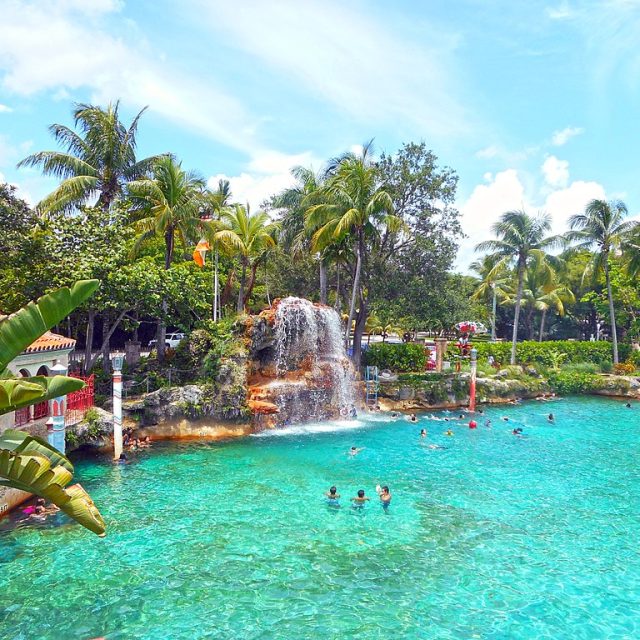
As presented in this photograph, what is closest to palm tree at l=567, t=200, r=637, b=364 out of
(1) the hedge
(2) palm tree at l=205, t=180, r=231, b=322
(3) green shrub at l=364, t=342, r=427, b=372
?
(1) the hedge

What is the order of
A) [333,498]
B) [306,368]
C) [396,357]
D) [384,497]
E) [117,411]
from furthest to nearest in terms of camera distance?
1. [396,357]
2. [306,368]
3. [117,411]
4. [333,498]
5. [384,497]

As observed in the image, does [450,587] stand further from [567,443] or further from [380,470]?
[567,443]

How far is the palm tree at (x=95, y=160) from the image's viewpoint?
84.4ft

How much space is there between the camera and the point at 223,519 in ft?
46.1

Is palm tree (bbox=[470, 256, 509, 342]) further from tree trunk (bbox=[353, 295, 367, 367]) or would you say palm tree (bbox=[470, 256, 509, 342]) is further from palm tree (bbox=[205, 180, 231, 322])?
palm tree (bbox=[205, 180, 231, 322])

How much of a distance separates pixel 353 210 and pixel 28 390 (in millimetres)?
24651

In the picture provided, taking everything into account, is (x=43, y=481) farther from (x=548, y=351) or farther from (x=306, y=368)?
(x=548, y=351)

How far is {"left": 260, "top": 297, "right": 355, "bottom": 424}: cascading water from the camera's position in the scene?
2527cm

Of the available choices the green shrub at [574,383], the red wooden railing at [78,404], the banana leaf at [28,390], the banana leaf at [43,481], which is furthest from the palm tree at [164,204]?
the green shrub at [574,383]

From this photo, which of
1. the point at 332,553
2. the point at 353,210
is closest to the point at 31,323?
the point at 332,553

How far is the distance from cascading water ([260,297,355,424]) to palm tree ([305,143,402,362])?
3.52m

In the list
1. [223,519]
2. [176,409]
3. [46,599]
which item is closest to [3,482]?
[46,599]

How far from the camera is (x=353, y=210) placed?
94.8 ft

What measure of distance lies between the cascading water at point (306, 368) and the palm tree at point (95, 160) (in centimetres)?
1119
